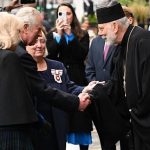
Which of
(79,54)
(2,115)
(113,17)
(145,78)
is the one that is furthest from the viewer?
(79,54)

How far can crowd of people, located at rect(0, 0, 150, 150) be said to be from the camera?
6031 mm

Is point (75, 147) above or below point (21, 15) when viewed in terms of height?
below

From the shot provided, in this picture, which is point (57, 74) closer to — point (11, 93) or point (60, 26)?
point (11, 93)

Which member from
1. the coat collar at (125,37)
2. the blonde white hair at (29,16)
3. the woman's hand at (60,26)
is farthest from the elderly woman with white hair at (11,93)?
the woman's hand at (60,26)

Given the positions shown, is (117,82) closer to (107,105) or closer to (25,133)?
(107,105)

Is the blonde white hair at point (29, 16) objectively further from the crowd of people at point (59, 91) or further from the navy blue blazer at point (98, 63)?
the navy blue blazer at point (98, 63)

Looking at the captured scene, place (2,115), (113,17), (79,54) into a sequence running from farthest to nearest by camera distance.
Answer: (79,54) < (113,17) < (2,115)

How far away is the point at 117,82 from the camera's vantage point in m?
7.27

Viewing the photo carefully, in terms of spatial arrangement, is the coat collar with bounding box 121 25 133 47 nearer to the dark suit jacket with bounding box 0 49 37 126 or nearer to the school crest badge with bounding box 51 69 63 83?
the school crest badge with bounding box 51 69 63 83

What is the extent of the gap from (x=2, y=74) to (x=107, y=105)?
5.41 feet

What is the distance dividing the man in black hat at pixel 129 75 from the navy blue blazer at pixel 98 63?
5.83 ft

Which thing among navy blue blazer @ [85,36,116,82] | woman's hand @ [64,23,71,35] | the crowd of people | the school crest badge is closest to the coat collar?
the crowd of people

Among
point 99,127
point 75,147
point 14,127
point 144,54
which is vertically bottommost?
point 75,147

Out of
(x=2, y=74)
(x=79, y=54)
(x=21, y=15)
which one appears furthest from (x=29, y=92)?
(x=79, y=54)
